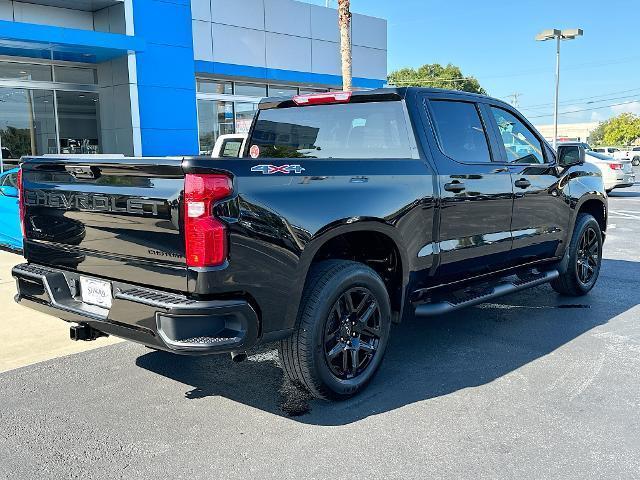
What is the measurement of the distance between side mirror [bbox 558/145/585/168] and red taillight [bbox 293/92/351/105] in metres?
2.46

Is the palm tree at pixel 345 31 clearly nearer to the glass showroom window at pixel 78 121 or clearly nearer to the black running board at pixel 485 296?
the glass showroom window at pixel 78 121

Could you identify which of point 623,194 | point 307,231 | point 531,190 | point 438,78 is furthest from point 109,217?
point 438,78

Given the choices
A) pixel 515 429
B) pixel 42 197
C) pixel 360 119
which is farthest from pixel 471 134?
pixel 42 197

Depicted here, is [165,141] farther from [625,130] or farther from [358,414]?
[625,130]

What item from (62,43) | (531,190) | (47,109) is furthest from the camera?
(47,109)

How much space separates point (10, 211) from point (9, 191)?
28cm

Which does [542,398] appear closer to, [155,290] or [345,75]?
[155,290]

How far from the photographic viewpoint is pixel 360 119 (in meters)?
4.66

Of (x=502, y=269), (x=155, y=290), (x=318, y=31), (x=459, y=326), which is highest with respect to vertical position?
(x=318, y=31)

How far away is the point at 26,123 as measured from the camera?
15.4m

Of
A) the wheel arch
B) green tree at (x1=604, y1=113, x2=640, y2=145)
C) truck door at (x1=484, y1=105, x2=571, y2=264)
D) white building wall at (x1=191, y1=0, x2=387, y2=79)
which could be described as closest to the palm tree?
white building wall at (x1=191, y1=0, x2=387, y2=79)

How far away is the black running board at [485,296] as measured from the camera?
4441 millimetres

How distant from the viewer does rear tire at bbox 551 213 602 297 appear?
6270 millimetres

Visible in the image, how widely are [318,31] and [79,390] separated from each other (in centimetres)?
1883
